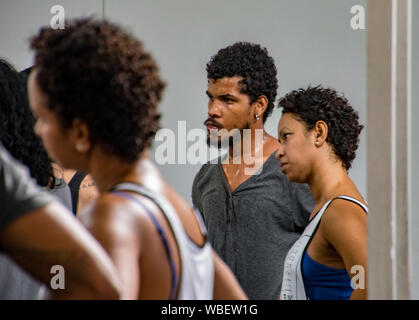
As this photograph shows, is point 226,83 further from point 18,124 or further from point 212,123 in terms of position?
point 18,124

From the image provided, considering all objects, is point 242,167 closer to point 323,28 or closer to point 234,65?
point 234,65

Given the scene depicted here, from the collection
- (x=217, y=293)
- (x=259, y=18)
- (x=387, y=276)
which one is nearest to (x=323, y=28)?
(x=259, y=18)

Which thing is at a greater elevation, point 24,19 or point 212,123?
point 24,19

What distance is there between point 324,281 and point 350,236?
0.46 ft

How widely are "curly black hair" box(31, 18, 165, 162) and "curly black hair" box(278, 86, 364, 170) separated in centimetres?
78

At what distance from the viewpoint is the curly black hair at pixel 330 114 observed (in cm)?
152

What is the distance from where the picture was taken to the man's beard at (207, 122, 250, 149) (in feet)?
5.13

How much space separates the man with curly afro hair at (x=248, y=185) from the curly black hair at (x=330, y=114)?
16 centimetres

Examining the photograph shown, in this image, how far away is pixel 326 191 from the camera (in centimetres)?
144

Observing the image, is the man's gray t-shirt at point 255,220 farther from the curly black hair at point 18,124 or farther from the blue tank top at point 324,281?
the curly black hair at point 18,124

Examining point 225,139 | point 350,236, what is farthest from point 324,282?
point 225,139

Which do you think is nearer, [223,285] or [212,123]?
[223,285]

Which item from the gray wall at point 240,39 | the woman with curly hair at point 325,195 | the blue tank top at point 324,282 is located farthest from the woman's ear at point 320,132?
the blue tank top at point 324,282
